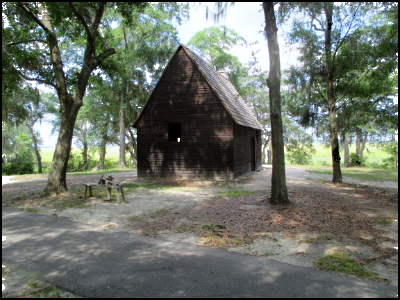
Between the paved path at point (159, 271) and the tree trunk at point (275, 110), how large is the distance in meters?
4.36

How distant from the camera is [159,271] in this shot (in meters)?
4.27

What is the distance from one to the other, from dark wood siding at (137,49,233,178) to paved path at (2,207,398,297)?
34.0ft

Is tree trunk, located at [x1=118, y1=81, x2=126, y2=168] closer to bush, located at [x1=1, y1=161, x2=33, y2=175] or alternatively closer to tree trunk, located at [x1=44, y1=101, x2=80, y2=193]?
bush, located at [x1=1, y1=161, x2=33, y2=175]

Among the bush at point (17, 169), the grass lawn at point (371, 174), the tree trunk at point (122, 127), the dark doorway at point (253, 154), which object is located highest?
the tree trunk at point (122, 127)

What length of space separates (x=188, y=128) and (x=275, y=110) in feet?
27.0

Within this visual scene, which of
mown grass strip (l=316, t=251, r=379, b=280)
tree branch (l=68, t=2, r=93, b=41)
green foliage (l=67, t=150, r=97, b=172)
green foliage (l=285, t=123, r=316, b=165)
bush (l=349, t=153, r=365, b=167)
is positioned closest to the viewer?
mown grass strip (l=316, t=251, r=379, b=280)

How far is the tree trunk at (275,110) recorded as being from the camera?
8.81 meters

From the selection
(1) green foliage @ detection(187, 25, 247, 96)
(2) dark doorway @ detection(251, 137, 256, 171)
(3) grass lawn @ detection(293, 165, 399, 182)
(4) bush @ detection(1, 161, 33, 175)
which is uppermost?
(1) green foliage @ detection(187, 25, 247, 96)

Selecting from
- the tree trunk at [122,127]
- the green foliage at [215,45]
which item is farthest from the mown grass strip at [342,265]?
the green foliage at [215,45]

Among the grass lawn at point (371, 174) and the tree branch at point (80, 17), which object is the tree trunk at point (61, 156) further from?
the grass lawn at point (371, 174)

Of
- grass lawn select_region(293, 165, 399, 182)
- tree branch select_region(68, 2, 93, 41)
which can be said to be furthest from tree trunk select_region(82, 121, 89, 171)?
grass lawn select_region(293, 165, 399, 182)

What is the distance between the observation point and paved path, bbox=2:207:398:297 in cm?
366

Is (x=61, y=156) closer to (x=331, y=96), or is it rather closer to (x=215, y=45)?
(x=331, y=96)

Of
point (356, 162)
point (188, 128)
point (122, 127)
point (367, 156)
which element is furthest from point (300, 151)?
point (188, 128)
